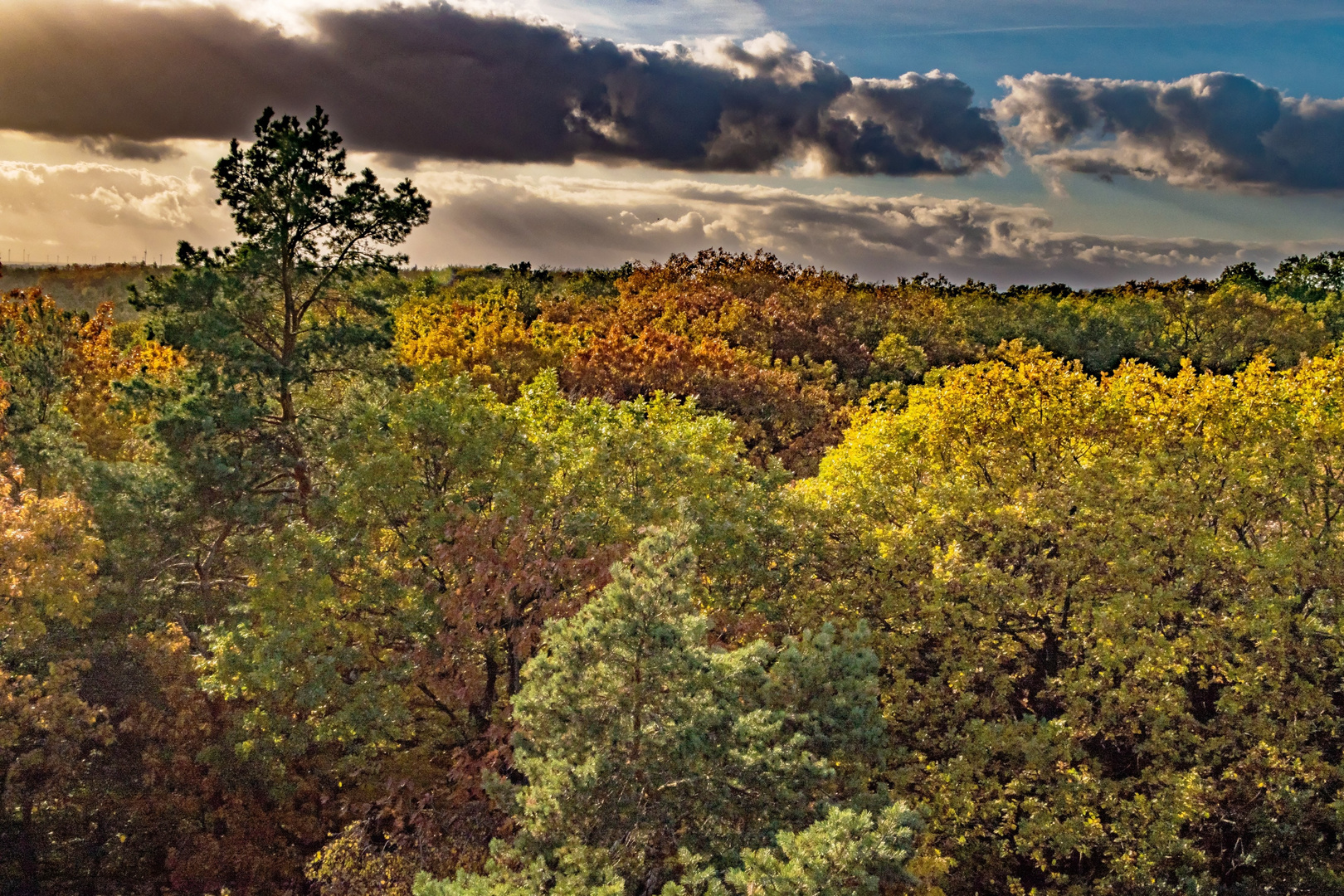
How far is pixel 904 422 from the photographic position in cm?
3272

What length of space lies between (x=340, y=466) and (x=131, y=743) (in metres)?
8.44

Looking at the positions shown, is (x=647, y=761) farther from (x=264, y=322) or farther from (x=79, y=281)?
(x=79, y=281)

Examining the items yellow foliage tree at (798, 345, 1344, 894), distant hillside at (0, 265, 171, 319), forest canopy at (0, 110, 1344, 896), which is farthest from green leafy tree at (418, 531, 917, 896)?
distant hillside at (0, 265, 171, 319)

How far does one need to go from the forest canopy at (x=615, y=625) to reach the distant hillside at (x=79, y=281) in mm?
114318

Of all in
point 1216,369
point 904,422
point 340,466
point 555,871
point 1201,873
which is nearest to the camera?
point 555,871

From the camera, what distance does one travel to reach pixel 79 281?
15850cm

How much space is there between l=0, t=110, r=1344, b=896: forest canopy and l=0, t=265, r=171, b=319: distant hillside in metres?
114

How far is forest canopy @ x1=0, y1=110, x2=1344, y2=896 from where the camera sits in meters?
16.3

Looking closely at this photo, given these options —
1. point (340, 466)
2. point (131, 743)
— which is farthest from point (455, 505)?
point (131, 743)

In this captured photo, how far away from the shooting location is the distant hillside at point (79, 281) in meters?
138

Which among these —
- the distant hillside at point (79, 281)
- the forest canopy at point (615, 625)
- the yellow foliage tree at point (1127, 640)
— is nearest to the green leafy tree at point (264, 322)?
the forest canopy at point (615, 625)

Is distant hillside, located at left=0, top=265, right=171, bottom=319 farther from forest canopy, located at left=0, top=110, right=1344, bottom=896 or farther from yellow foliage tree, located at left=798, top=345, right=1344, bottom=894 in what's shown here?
yellow foliage tree, located at left=798, top=345, right=1344, bottom=894

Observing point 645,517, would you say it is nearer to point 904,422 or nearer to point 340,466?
point 340,466

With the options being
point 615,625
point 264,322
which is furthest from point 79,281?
point 615,625
